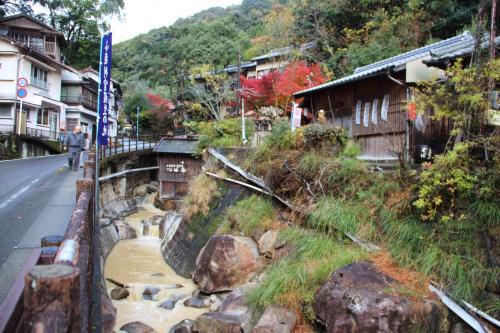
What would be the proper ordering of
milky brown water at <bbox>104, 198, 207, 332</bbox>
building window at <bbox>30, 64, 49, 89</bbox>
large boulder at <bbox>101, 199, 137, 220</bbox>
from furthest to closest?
building window at <bbox>30, 64, 49, 89</bbox>, large boulder at <bbox>101, 199, 137, 220</bbox>, milky brown water at <bbox>104, 198, 207, 332</bbox>

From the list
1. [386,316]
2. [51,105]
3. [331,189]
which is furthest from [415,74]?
[51,105]

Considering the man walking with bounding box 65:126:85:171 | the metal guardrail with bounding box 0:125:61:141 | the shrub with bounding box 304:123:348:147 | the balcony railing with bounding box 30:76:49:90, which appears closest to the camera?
the shrub with bounding box 304:123:348:147

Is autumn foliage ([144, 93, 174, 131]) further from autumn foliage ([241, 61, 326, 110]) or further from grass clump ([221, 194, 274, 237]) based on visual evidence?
grass clump ([221, 194, 274, 237])

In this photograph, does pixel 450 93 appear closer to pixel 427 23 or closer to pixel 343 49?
pixel 427 23

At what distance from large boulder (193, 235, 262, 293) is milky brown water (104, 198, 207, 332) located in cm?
88

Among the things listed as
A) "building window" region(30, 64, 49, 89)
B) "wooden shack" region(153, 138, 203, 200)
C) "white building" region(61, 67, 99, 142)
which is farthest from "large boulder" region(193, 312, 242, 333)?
"white building" region(61, 67, 99, 142)

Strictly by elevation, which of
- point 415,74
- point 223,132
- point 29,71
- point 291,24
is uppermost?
point 291,24

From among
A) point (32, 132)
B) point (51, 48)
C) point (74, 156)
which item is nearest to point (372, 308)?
point (74, 156)

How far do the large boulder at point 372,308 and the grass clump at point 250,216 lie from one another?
4.36 metres

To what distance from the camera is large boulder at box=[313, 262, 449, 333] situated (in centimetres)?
731

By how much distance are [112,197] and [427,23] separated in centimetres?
2271

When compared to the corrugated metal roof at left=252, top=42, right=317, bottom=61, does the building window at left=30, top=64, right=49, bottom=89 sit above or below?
below

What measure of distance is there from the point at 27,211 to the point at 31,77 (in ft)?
102

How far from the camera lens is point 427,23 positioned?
79.9ft
